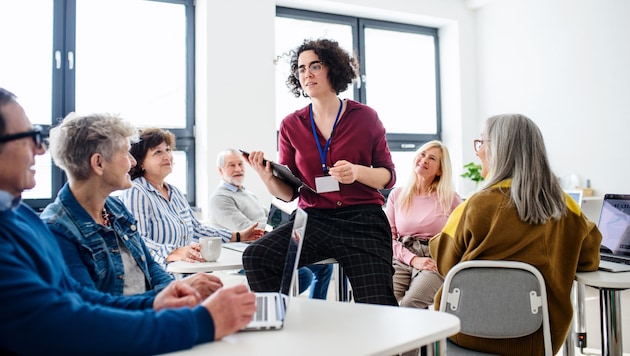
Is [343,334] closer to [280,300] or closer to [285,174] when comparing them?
[280,300]

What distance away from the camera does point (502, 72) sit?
229 inches

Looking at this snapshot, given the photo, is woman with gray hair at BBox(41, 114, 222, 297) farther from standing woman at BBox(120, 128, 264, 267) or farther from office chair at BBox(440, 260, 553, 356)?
office chair at BBox(440, 260, 553, 356)

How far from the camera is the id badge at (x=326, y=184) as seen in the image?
2.17 metres

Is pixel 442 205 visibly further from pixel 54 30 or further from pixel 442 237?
pixel 54 30

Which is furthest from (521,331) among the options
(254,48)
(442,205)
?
(254,48)

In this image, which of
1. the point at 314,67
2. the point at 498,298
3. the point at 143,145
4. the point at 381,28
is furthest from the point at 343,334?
the point at 381,28

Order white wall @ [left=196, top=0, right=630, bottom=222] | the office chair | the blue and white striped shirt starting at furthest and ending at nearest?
white wall @ [left=196, top=0, right=630, bottom=222], the blue and white striped shirt, the office chair

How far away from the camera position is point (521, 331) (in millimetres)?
1666

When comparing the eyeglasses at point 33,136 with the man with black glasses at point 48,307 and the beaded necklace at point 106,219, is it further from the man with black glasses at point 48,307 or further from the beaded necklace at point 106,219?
the beaded necklace at point 106,219

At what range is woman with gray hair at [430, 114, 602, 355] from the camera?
174 centimetres

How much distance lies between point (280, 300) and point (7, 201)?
652mm

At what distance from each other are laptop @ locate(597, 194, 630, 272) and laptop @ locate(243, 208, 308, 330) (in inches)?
53.2

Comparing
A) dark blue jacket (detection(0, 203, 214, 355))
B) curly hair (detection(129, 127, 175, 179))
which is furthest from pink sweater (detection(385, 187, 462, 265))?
dark blue jacket (detection(0, 203, 214, 355))

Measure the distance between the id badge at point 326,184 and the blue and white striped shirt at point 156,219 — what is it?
0.78 m
